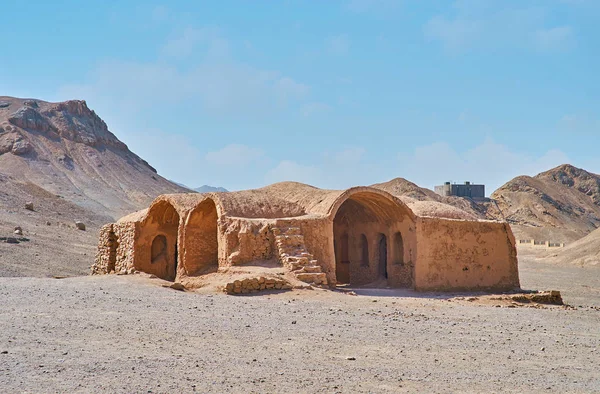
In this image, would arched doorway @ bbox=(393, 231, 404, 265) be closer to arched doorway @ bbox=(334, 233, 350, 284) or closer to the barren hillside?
arched doorway @ bbox=(334, 233, 350, 284)

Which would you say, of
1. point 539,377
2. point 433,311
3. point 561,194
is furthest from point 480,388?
point 561,194

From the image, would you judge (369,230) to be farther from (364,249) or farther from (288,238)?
(288,238)

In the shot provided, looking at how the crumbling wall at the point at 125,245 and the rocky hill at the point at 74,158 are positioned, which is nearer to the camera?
the crumbling wall at the point at 125,245

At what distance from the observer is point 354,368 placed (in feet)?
26.2

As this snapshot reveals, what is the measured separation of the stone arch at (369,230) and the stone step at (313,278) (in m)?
3.75

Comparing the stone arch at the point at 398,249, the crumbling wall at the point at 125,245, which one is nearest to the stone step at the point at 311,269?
the stone arch at the point at 398,249

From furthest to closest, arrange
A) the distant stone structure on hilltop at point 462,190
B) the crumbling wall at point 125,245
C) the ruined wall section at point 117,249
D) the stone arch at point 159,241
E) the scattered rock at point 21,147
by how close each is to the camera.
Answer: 1. the distant stone structure on hilltop at point 462,190
2. the scattered rock at point 21,147
3. the stone arch at point 159,241
4. the ruined wall section at point 117,249
5. the crumbling wall at point 125,245

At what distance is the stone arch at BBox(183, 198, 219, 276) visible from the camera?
19.4 m

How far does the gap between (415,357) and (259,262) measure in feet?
27.6

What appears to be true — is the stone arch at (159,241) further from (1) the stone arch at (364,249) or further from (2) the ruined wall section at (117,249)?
(1) the stone arch at (364,249)

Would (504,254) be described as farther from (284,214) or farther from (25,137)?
(25,137)

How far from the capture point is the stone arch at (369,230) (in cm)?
1981

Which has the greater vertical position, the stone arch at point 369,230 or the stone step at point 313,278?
the stone arch at point 369,230

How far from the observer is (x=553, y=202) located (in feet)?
247
